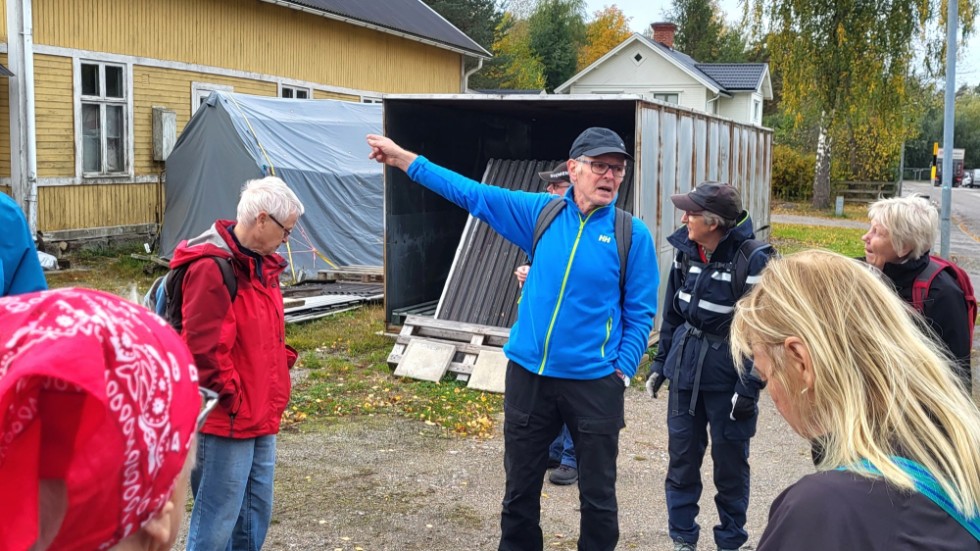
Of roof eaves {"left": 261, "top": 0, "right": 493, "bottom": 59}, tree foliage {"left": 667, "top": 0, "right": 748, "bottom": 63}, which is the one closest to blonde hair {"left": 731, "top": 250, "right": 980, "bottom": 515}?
roof eaves {"left": 261, "top": 0, "right": 493, "bottom": 59}

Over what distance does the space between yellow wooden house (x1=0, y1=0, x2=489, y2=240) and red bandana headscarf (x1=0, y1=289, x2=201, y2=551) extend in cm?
1582

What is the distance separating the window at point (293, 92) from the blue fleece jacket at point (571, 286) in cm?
1780

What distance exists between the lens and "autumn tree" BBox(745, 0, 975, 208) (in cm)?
2950

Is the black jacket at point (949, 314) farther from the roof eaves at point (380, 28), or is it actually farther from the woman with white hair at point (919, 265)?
the roof eaves at point (380, 28)

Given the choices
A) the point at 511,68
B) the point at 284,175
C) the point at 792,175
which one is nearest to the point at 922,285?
the point at 284,175

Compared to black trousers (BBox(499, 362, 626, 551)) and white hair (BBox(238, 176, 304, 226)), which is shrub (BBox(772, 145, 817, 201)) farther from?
white hair (BBox(238, 176, 304, 226))

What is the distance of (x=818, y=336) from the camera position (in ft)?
6.18

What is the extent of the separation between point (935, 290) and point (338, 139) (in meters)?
13.6

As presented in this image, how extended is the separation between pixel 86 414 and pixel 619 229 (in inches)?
146

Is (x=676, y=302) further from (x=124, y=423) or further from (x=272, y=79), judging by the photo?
(x=272, y=79)

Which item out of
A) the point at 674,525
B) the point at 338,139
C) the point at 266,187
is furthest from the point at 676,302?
the point at 338,139

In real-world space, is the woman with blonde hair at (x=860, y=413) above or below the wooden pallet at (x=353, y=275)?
above

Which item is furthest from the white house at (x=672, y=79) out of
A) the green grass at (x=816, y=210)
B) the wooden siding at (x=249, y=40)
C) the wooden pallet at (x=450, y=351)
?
the wooden pallet at (x=450, y=351)

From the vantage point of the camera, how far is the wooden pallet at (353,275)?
14531 mm
